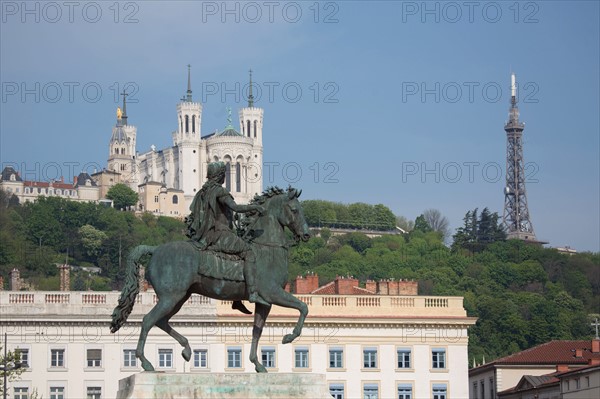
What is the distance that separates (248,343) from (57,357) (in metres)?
7.52

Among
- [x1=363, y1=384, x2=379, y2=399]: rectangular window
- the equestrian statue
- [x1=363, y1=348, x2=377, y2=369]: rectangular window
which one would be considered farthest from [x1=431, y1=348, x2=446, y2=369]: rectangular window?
the equestrian statue

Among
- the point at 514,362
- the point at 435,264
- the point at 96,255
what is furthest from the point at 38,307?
the point at 96,255

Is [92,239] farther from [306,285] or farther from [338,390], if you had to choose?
[338,390]

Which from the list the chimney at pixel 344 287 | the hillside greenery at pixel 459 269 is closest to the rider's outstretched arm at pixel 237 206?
the chimney at pixel 344 287

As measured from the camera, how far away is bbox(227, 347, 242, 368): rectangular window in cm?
6450

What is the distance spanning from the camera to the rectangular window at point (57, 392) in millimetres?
64125

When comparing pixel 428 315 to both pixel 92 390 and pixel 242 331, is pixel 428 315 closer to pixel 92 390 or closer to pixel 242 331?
pixel 242 331

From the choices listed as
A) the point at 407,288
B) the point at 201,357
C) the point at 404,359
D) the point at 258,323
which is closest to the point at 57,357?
the point at 201,357

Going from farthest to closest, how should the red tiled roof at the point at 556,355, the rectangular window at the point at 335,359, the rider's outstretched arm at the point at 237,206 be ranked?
the red tiled roof at the point at 556,355 → the rectangular window at the point at 335,359 → the rider's outstretched arm at the point at 237,206

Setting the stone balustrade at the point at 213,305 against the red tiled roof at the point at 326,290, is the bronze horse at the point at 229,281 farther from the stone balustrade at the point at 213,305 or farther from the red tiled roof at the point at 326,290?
the red tiled roof at the point at 326,290

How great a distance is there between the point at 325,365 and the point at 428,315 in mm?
4850

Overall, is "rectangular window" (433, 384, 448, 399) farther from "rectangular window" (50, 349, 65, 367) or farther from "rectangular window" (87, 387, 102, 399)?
"rectangular window" (50, 349, 65, 367)

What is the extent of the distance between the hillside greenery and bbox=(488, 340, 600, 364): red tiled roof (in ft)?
114

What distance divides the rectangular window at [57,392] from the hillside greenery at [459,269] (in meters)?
58.3
